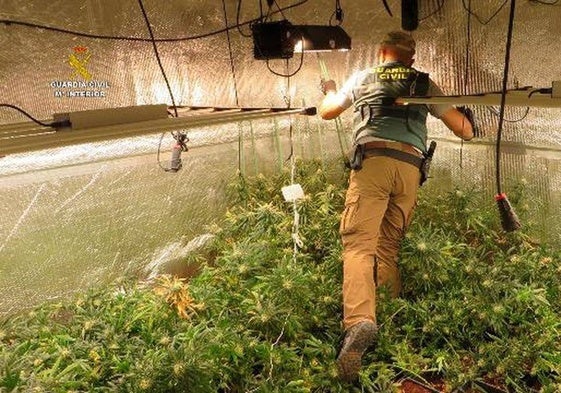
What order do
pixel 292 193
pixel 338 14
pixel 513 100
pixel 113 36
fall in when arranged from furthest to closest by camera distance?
pixel 338 14, pixel 292 193, pixel 113 36, pixel 513 100

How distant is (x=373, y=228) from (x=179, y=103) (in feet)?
5.55

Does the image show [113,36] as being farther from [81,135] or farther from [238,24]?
[81,135]

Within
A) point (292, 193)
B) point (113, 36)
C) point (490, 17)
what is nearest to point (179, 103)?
point (113, 36)

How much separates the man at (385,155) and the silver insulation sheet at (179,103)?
35.4 inches

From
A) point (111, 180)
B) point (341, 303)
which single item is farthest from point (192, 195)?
point (341, 303)

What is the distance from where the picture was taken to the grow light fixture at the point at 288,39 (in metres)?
3.13

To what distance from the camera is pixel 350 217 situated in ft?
8.73

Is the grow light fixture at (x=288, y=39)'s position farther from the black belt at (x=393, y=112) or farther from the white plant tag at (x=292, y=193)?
the white plant tag at (x=292, y=193)

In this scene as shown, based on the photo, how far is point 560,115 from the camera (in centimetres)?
300

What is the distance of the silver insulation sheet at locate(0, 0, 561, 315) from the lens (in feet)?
8.89

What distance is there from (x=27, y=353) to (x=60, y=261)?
80 centimetres

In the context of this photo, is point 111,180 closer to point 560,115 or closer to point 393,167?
point 393,167

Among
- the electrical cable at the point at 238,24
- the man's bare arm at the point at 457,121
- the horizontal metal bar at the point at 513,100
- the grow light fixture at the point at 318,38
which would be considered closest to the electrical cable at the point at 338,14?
the grow light fixture at the point at 318,38

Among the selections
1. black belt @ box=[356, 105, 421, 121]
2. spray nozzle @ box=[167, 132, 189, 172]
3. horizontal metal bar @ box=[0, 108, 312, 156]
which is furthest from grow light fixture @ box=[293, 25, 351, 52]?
horizontal metal bar @ box=[0, 108, 312, 156]
